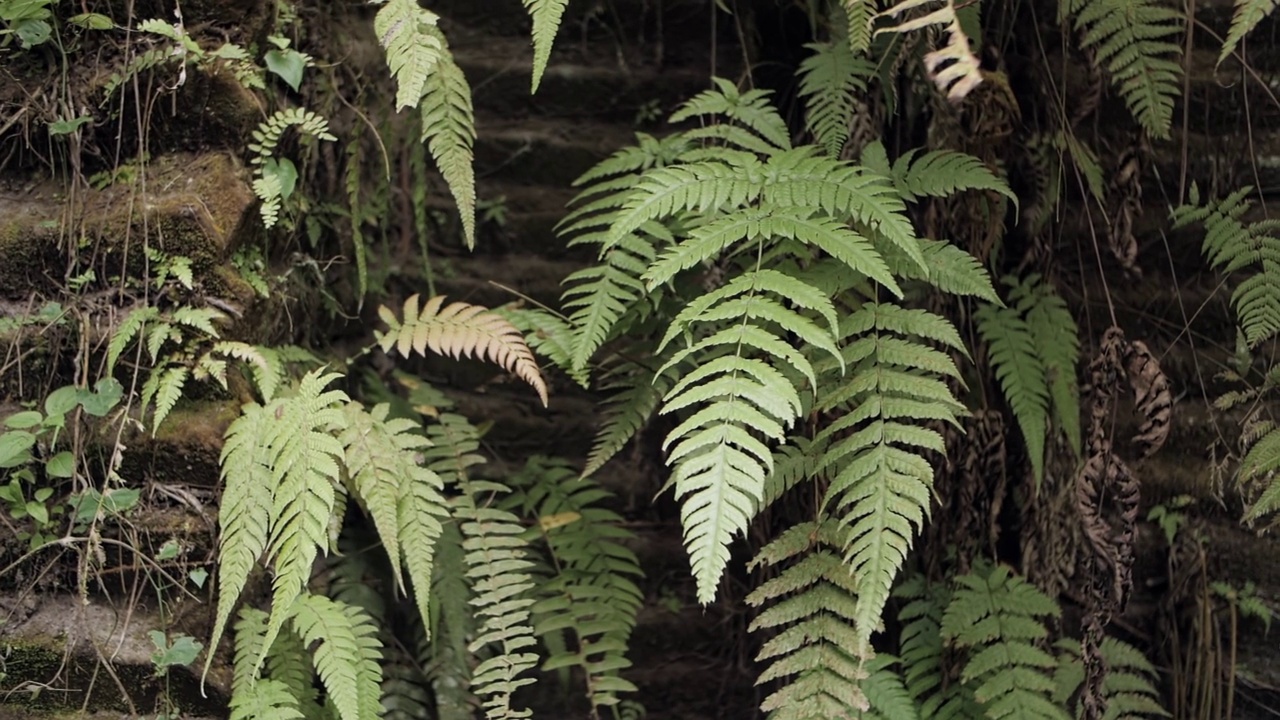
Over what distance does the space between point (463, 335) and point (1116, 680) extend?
5.30ft

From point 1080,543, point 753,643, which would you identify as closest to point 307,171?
point 753,643

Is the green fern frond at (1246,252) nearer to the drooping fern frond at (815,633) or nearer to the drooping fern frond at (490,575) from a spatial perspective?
the drooping fern frond at (815,633)

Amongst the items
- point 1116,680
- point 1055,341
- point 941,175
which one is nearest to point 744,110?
point 941,175

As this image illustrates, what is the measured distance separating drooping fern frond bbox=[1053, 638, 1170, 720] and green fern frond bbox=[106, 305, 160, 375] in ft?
6.64

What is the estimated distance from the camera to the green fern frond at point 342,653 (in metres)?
1.91

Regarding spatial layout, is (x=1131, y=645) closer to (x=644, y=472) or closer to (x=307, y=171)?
(x=644, y=472)

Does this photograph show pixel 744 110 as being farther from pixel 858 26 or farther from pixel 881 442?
pixel 881 442

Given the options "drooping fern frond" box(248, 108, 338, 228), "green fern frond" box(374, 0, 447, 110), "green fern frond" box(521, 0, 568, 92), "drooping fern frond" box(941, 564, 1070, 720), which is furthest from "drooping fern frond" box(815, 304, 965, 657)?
"drooping fern frond" box(248, 108, 338, 228)

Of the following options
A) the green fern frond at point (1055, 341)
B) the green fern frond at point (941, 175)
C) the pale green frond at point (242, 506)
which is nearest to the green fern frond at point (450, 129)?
the pale green frond at point (242, 506)

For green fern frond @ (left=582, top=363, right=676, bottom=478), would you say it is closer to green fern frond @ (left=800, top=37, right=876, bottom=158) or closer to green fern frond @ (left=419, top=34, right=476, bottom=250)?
green fern frond @ (left=419, top=34, right=476, bottom=250)

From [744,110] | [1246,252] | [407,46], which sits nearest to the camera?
[407,46]

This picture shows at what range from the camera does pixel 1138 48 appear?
219cm

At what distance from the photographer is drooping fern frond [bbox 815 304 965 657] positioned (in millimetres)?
1735

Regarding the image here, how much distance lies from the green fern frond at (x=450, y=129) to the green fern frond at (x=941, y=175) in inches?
35.2
